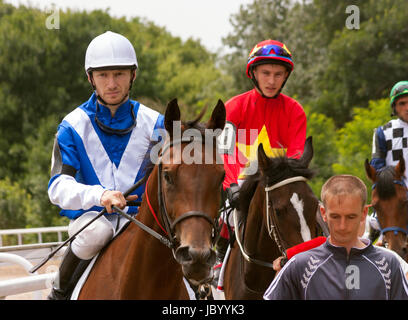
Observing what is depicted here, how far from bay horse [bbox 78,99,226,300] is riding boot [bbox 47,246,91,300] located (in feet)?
0.40

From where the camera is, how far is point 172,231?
9.18 ft

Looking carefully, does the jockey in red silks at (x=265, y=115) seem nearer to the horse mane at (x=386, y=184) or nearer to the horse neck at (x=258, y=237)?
the horse neck at (x=258, y=237)

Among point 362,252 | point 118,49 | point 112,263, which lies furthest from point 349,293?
point 118,49

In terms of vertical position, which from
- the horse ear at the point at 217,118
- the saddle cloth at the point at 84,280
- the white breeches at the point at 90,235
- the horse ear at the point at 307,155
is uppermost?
the horse ear at the point at 217,118

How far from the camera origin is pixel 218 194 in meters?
2.86

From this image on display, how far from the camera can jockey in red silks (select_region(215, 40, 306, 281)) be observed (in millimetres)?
4840

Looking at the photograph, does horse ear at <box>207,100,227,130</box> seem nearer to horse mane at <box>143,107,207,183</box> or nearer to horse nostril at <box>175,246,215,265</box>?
horse mane at <box>143,107,207,183</box>

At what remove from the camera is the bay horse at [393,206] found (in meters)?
5.42

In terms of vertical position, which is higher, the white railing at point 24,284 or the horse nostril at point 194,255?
the horse nostril at point 194,255

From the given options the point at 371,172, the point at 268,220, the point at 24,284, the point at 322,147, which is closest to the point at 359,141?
the point at 322,147

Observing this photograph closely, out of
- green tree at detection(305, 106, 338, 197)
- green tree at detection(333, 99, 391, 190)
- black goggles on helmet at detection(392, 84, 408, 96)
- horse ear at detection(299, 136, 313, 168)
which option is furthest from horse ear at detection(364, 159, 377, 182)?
green tree at detection(305, 106, 338, 197)

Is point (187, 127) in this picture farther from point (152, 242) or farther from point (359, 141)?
point (359, 141)

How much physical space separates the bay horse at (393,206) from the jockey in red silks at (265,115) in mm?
1254

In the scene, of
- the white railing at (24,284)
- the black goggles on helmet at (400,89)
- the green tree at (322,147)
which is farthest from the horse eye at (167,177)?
the green tree at (322,147)
